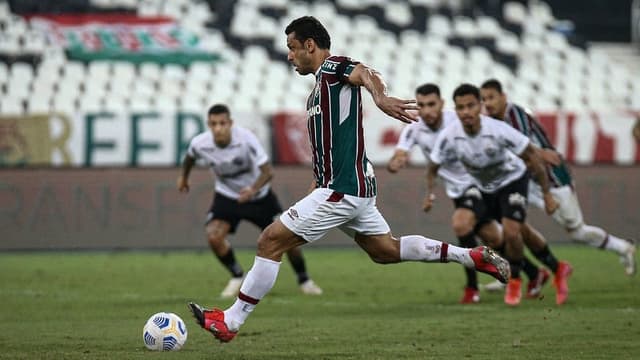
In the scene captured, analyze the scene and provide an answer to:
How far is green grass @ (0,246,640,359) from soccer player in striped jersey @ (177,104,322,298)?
1.54ft

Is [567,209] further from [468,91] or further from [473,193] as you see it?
[468,91]

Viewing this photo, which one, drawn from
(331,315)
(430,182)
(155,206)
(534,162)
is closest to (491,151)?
(534,162)

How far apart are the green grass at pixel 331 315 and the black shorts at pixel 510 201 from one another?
0.93 m

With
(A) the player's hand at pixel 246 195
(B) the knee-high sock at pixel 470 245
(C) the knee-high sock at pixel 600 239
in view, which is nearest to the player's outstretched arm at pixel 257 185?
(A) the player's hand at pixel 246 195

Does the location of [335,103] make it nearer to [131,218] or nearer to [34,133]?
[131,218]

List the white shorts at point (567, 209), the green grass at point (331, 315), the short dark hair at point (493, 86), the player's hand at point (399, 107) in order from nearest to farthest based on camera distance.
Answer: the player's hand at point (399, 107) < the green grass at point (331, 315) < the short dark hair at point (493, 86) < the white shorts at point (567, 209)

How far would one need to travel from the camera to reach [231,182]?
48.1ft

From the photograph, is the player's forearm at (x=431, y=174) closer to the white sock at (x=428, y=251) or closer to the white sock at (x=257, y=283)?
the white sock at (x=428, y=251)

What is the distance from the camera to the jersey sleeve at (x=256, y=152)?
562 inches

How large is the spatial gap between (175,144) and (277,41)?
7.59 m

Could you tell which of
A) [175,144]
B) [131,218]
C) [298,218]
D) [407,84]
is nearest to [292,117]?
[175,144]

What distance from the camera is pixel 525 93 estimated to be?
1166 inches

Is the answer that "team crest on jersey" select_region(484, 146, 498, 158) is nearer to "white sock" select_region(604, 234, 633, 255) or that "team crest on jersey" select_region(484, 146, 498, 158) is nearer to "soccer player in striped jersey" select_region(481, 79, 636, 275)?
"soccer player in striped jersey" select_region(481, 79, 636, 275)

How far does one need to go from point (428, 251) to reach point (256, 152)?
5.48 metres
